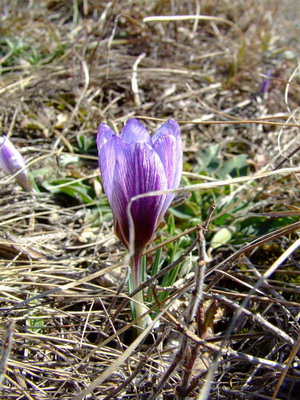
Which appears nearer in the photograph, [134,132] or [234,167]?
[134,132]

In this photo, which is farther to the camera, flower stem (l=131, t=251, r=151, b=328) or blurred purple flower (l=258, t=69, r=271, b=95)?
blurred purple flower (l=258, t=69, r=271, b=95)

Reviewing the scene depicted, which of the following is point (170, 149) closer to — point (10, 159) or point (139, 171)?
point (139, 171)

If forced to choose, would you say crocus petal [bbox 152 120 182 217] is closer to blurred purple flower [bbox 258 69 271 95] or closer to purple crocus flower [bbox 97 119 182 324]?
purple crocus flower [bbox 97 119 182 324]

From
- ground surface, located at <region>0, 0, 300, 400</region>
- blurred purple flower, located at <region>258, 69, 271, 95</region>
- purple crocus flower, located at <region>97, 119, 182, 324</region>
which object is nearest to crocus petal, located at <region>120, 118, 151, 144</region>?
purple crocus flower, located at <region>97, 119, 182, 324</region>

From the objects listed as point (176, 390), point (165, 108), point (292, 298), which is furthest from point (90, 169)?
point (176, 390)

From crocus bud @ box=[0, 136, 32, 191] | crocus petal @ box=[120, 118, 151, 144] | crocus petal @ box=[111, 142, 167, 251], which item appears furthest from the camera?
crocus bud @ box=[0, 136, 32, 191]

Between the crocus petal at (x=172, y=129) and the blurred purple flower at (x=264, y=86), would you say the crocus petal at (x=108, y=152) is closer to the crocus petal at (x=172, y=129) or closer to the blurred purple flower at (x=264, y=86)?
the crocus petal at (x=172, y=129)

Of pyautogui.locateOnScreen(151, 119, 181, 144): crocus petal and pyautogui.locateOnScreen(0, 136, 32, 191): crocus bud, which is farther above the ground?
pyautogui.locateOnScreen(151, 119, 181, 144): crocus petal

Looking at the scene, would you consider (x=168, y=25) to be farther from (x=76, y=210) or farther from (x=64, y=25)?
(x=76, y=210)

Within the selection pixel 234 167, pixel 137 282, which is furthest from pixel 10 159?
pixel 234 167

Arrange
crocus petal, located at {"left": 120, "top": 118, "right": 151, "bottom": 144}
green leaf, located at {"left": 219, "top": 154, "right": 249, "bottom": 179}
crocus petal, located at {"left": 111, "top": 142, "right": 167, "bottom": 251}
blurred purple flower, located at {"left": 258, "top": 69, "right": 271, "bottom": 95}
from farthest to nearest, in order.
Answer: blurred purple flower, located at {"left": 258, "top": 69, "right": 271, "bottom": 95}, green leaf, located at {"left": 219, "top": 154, "right": 249, "bottom": 179}, crocus petal, located at {"left": 120, "top": 118, "right": 151, "bottom": 144}, crocus petal, located at {"left": 111, "top": 142, "right": 167, "bottom": 251}
